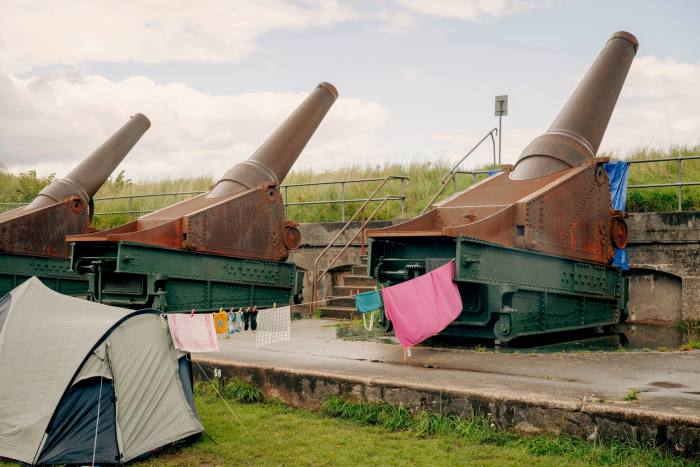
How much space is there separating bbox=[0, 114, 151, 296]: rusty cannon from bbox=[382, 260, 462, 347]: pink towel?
10.4m

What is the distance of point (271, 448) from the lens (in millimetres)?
6305

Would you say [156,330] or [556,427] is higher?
[156,330]

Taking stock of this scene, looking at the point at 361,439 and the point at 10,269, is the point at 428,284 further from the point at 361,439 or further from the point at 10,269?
the point at 10,269

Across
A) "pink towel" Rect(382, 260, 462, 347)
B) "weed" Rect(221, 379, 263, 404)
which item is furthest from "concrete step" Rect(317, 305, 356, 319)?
"weed" Rect(221, 379, 263, 404)

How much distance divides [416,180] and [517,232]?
10729mm

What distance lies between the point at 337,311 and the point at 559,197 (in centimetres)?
561

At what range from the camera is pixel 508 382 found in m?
6.91

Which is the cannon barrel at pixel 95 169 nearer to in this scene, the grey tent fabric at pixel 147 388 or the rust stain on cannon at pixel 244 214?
the rust stain on cannon at pixel 244 214

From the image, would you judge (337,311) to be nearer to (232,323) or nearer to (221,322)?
(232,323)

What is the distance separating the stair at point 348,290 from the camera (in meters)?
14.3

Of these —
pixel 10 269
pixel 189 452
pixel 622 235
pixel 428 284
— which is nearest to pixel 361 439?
pixel 189 452

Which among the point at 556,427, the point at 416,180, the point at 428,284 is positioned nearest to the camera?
the point at 556,427

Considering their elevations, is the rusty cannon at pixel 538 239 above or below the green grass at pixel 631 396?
above

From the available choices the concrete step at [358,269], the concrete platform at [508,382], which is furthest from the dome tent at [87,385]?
the concrete step at [358,269]
